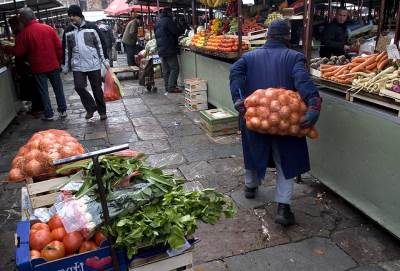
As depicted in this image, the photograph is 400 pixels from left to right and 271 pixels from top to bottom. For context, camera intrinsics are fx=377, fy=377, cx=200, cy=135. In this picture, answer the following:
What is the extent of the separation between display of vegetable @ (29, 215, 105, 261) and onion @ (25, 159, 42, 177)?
0.85 metres

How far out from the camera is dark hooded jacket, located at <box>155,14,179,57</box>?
9148mm

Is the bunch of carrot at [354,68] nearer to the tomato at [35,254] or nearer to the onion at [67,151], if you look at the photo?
the onion at [67,151]

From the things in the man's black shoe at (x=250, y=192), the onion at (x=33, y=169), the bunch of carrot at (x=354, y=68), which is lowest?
the man's black shoe at (x=250, y=192)

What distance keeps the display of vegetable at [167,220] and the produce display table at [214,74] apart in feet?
14.9

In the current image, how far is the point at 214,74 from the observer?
750 centimetres

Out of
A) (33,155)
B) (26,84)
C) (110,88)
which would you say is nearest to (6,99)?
(26,84)

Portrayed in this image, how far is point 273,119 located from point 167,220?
150 cm

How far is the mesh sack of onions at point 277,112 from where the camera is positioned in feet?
10.4

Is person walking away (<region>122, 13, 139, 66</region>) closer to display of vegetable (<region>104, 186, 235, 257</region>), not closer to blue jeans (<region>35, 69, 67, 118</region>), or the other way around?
blue jeans (<region>35, 69, 67, 118</region>)

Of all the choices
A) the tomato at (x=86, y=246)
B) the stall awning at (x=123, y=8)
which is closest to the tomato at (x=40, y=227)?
the tomato at (x=86, y=246)

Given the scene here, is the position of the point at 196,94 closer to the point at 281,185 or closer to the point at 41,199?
the point at 281,185

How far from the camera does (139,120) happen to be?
754 cm

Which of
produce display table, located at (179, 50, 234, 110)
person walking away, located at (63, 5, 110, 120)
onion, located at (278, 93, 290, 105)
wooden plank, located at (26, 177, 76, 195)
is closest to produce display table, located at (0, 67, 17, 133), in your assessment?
person walking away, located at (63, 5, 110, 120)

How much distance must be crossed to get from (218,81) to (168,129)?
4.52 ft
